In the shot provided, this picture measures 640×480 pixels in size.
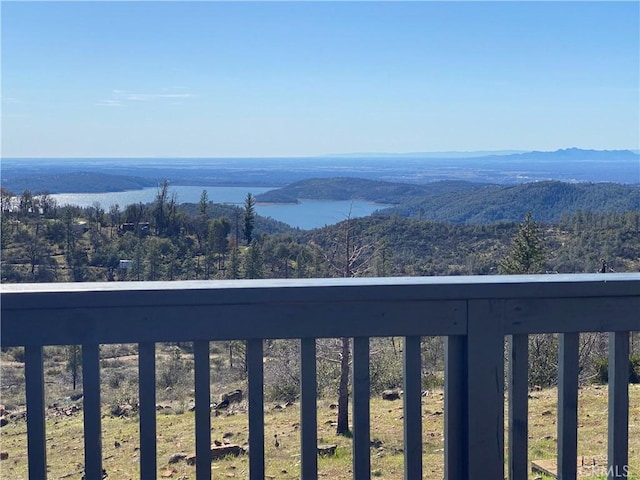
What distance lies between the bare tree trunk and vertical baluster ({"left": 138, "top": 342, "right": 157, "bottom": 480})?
6099mm

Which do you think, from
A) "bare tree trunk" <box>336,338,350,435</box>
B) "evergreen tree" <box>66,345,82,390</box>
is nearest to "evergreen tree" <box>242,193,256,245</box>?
"evergreen tree" <box>66,345,82,390</box>

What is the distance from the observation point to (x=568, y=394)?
193cm

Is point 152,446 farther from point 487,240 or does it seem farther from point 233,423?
point 487,240

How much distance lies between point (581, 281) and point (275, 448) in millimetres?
4733

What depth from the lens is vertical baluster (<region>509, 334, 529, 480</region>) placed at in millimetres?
1909

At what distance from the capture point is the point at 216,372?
15.4m

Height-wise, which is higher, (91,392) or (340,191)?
(340,191)

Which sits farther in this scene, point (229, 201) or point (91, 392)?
point (229, 201)

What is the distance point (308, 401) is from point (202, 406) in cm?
28

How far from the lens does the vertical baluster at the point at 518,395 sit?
1.91 meters

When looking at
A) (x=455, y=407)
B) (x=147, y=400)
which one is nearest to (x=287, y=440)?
(x=455, y=407)

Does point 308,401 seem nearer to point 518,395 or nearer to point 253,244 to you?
point 518,395

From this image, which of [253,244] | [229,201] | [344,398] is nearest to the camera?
[344,398]

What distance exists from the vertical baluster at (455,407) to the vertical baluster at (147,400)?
0.78m
